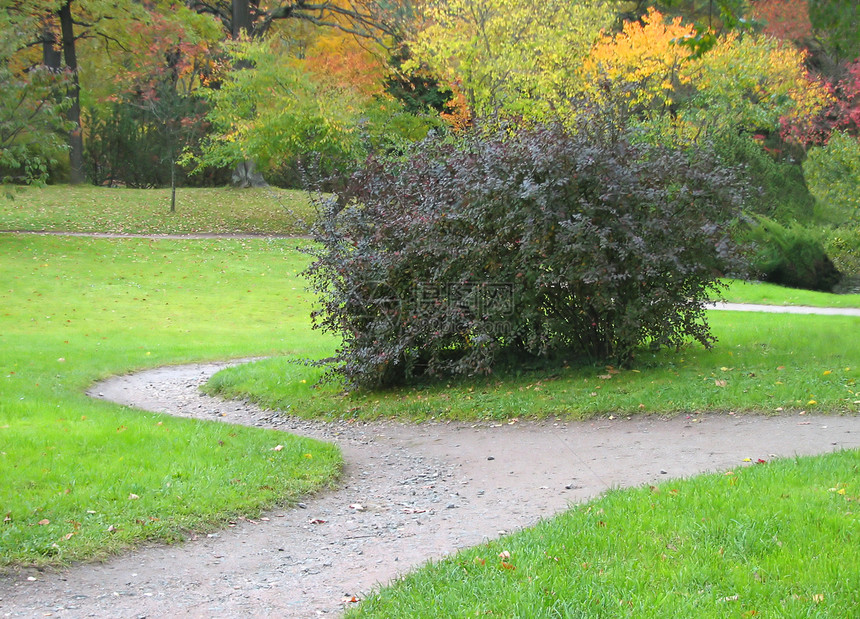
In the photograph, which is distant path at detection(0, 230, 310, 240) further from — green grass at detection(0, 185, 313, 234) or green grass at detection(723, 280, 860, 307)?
green grass at detection(723, 280, 860, 307)

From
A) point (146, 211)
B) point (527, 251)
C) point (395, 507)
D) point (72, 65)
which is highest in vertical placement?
point (72, 65)

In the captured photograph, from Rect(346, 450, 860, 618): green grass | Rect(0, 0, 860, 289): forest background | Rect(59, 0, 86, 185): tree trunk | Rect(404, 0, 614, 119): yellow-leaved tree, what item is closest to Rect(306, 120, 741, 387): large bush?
Rect(346, 450, 860, 618): green grass

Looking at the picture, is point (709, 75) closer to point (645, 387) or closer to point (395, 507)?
point (645, 387)

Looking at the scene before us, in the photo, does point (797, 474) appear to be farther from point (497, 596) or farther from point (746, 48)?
point (746, 48)

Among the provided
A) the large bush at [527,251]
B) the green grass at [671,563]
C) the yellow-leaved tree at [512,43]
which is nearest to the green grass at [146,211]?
the yellow-leaved tree at [512,43]

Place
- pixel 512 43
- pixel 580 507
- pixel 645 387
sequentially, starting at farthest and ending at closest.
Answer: pixel 512 43
pixel 645 387
pixel 580 507

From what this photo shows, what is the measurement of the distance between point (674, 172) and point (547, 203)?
1.88 metres

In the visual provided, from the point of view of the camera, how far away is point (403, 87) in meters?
41.4

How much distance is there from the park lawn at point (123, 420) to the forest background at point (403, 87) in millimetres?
6027

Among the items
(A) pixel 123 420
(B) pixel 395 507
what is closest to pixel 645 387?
(B) pixel 395 507

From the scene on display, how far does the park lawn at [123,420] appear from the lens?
19.2 feet

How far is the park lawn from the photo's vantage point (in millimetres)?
5852

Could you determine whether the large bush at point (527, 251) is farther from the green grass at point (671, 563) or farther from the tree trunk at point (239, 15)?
the tree trunk at point (239, 15)

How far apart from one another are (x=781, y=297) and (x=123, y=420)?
1757 centimetres
